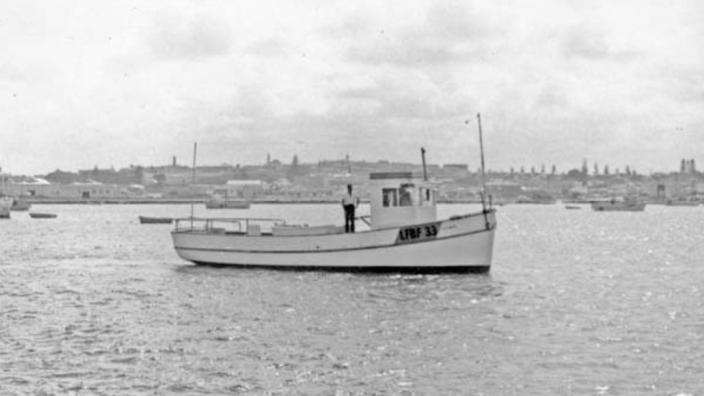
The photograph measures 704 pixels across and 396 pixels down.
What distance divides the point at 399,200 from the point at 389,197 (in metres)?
0.44

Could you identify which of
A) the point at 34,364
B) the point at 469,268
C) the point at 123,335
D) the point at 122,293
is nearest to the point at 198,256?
the point at 122,293

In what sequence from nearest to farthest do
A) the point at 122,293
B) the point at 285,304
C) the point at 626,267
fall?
the point at 285,304 < the point at 122,293 < the point at 626,267

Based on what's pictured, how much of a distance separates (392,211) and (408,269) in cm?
268

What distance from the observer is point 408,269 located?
41.2 meters

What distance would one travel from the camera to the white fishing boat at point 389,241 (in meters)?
40.3

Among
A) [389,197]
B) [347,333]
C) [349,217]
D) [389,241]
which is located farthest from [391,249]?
[347,333]

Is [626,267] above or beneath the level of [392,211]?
beneath

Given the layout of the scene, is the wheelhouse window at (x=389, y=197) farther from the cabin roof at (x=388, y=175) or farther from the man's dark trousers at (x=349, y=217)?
the man's dark trousers at (x=349, y=217)

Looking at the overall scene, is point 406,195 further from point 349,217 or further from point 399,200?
point 349,217

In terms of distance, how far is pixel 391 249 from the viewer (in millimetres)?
41031

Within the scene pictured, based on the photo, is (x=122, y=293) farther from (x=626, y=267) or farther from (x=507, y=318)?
(x=626, y=267)

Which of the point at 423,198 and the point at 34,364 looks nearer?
the point at 34,364

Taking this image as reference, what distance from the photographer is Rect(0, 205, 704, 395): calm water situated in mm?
20953

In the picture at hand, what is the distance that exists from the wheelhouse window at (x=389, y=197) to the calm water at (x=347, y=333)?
3319 millimetres
